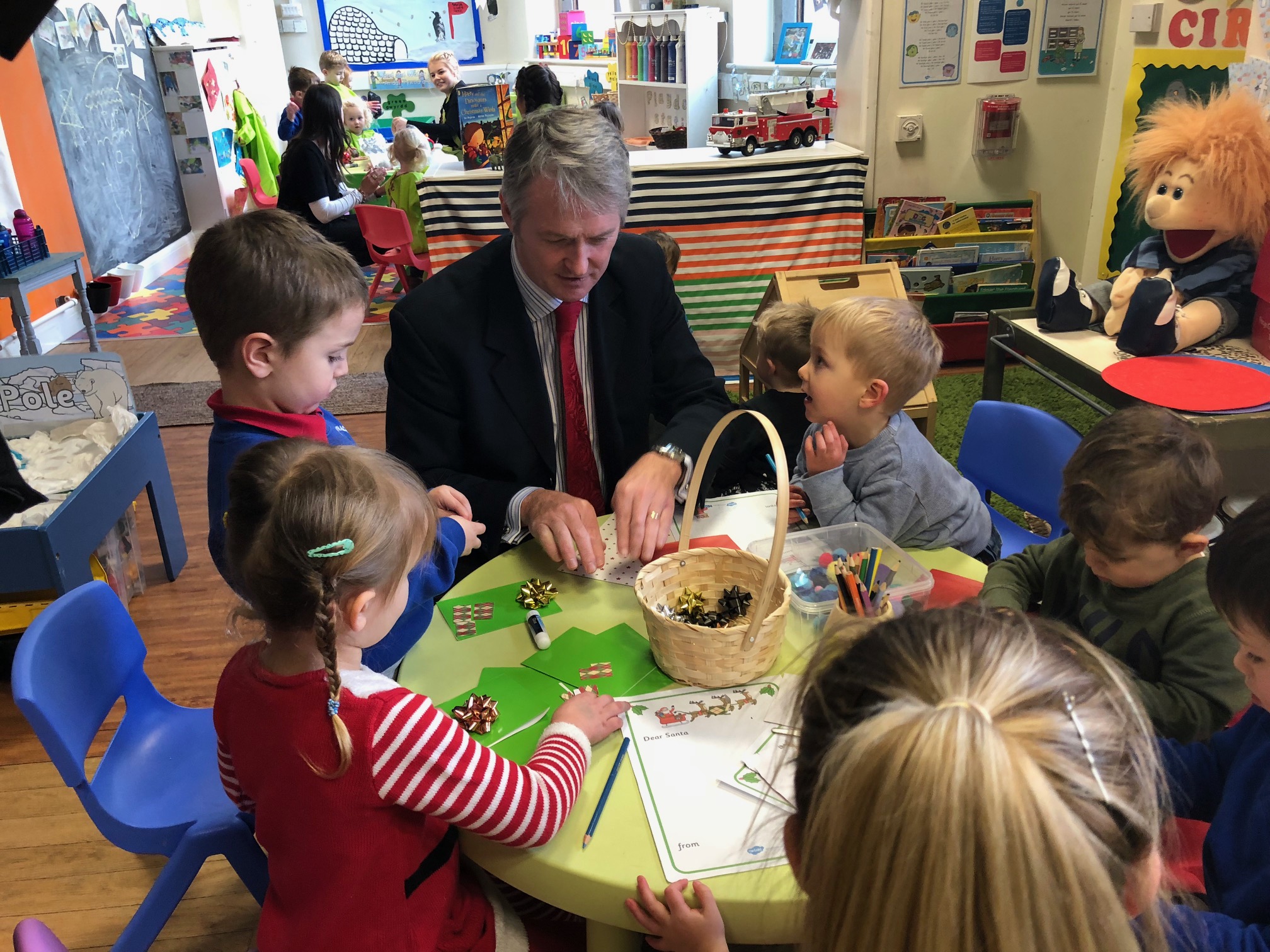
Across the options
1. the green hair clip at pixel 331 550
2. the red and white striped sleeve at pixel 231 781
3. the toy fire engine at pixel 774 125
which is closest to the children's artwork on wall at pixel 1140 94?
the toy fire engine at pixel 774 125

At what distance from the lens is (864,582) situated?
1.25 meters

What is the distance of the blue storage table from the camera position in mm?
2227

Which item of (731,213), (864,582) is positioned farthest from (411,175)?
(864,582)

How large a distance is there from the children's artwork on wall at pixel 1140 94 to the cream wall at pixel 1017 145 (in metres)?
0.12

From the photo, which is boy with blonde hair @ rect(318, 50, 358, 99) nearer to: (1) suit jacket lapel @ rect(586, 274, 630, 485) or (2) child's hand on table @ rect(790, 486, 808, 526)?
(1) suit jacket lapel @ rect(586, 274, 630, 485)

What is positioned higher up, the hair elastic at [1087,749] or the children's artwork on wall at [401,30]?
the children's artwork on wall at [401,30]

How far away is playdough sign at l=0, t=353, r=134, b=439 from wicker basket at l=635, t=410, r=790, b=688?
7.27 feet

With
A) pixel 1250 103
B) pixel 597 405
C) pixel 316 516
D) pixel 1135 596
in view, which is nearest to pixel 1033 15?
pixel 1250 103

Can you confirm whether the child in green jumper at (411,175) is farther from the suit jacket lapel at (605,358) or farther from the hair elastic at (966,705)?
the hair elastic at (966,705)

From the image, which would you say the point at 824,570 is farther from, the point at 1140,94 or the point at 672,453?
the point at 1140,94

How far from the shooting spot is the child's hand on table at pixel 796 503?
1631 millimetres

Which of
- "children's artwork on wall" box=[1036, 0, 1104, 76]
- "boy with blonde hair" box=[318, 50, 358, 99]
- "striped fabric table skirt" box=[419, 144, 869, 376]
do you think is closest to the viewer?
"children's artwork on wall" box=[1036, 0, 1104, 76]

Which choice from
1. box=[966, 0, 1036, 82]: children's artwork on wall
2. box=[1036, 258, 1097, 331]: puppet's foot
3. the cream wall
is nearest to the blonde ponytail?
box=[1036, 258, 1097, 331]: puppet's foot

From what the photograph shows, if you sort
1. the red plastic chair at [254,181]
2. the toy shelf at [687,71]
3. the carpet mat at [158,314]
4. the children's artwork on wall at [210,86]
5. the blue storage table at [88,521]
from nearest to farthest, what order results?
1. the blue storage table at [88,521]
2. the carpet mat at [158,314]
3. the toy shelf at [687,71]
4. the red plastic chair at [254,181]
5. the children's artwork on wall at [210,86]
